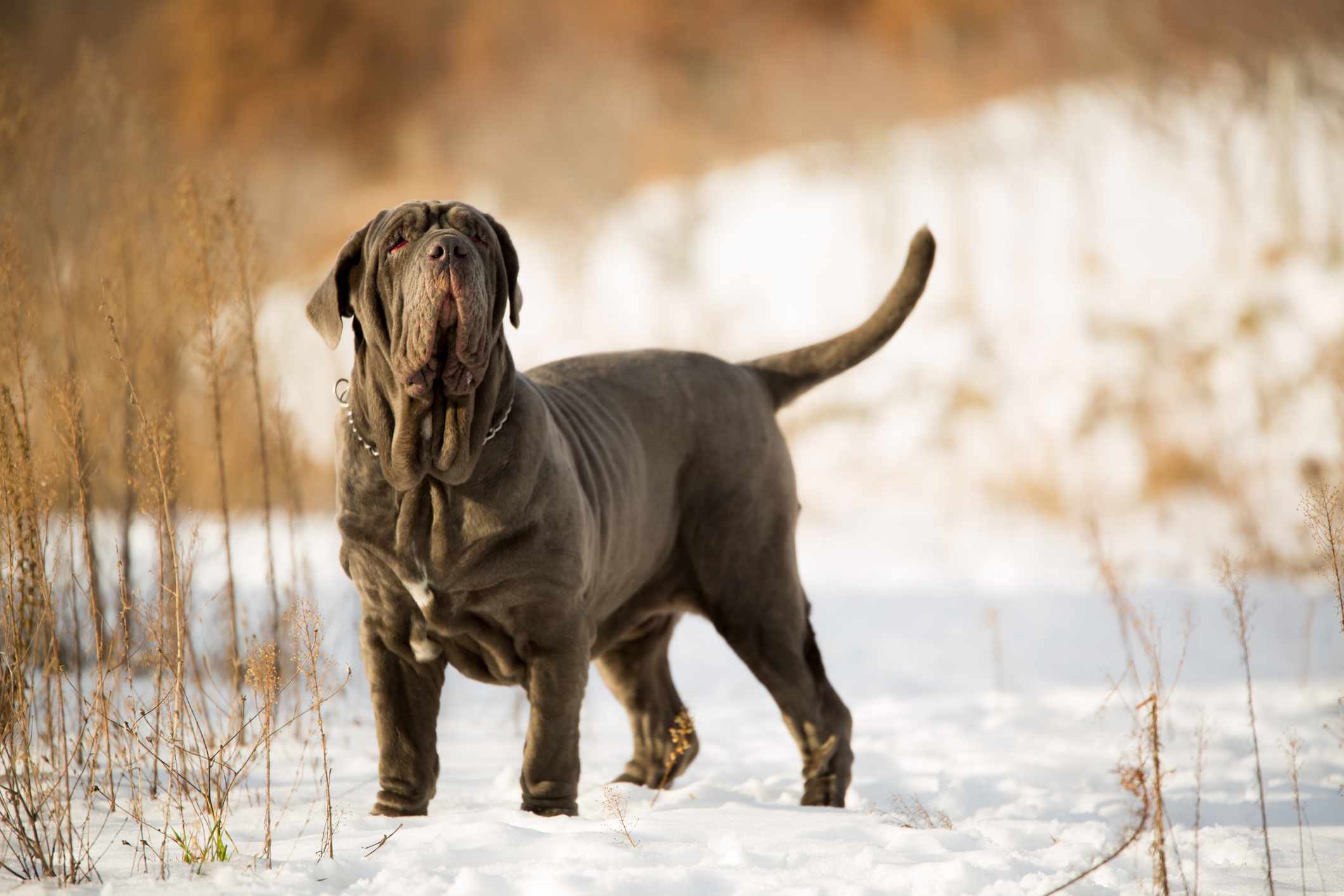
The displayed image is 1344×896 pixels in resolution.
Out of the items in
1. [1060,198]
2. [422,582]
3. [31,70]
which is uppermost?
[1060,198]

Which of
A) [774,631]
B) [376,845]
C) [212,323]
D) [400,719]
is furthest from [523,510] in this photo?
[212,323]

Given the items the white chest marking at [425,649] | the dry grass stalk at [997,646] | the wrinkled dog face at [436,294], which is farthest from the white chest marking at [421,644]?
the dry grass stalk at [997,646]

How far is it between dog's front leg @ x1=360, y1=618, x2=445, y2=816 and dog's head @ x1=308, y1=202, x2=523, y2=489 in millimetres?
531

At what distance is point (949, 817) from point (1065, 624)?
436cm

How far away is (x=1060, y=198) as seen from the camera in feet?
47.5

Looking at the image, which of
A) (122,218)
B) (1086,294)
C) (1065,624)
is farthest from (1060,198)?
(122,218)

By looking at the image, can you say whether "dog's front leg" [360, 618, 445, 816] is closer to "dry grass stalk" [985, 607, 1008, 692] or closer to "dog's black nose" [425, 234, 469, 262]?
"dog's black nose" [425, 234, 469, 262]

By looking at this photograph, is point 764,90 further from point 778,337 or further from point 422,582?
point 422,582

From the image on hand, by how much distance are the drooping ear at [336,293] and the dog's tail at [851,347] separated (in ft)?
5.11

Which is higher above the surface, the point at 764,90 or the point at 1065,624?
the point at 764,90

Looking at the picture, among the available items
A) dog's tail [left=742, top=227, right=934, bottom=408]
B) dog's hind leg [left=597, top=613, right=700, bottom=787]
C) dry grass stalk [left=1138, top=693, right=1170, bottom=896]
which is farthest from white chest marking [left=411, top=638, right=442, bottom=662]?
dry grass stalk [left=1138, top=693, right=1170, bottom=896]

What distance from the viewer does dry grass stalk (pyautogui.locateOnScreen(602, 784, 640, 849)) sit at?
7.93ft

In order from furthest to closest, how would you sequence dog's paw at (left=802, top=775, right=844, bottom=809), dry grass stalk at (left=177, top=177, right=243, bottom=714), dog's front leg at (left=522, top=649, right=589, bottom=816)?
dry grass stalk at (left=177, top=177, right=243, bottom=714), dog's paw at (left=802, top=775, right=844, bottom=809), dog's front leg at (left=522, top=649, right=589, bottom=816)

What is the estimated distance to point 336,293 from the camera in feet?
9.16
